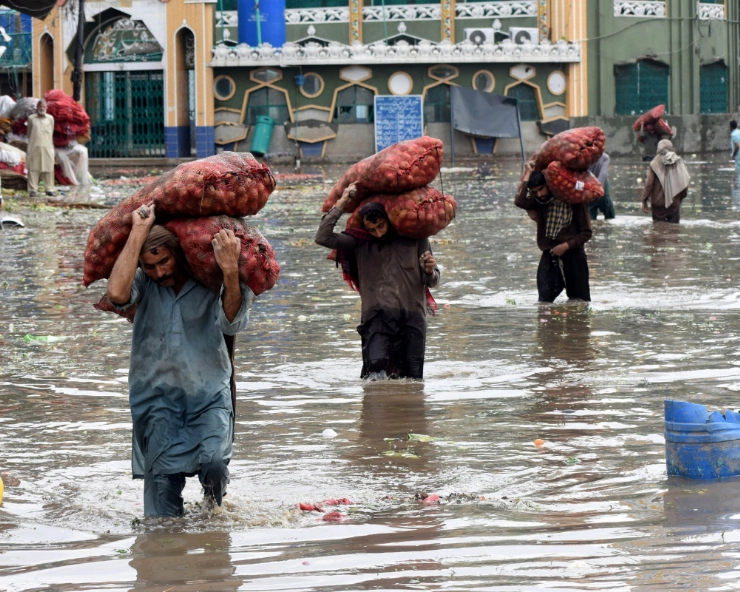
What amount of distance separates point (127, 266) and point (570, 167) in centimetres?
631

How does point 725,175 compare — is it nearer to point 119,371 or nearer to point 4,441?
point 119,371

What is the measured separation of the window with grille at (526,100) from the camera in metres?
39.6

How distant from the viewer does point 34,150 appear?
25.0 meters

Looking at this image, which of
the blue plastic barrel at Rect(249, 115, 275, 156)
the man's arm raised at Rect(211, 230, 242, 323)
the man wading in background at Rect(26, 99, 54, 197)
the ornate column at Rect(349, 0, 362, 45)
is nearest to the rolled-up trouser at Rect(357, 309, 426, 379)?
the man's arm raised at Rect(211, 230, 242, 323)


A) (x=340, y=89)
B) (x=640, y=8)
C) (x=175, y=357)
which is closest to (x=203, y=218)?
(x=175, y=357)

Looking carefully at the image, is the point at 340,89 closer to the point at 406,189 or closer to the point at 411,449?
the point at 406,189

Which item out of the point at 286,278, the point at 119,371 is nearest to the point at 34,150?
the point at 286,278

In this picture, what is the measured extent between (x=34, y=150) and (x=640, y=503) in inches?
848

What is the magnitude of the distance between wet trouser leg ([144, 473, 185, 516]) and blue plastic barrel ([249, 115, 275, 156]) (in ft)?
110

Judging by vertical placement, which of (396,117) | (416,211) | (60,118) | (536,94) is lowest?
(416,211)

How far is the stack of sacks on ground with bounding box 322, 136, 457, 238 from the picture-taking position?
765cm

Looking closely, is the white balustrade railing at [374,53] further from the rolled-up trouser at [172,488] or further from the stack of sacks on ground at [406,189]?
the rolled-up trouser at [172,488]

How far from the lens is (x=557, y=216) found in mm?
10789

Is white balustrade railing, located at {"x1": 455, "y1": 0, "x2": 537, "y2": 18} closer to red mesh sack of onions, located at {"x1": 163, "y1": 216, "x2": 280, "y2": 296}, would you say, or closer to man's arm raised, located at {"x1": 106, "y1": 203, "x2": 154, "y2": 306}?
red mesh sack of onions, located at {"x1": 163, "y1": 216, "x2": 280, "y2": 296}
